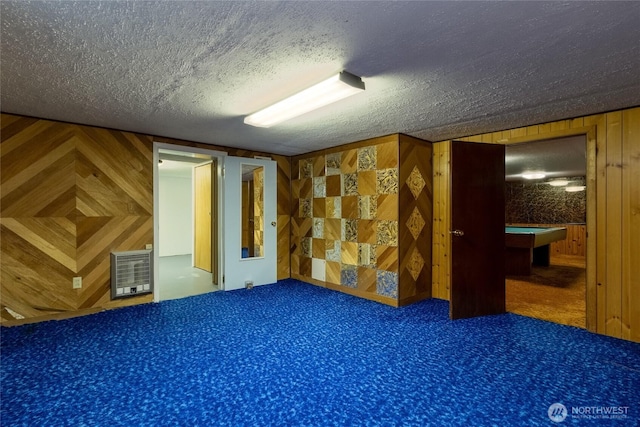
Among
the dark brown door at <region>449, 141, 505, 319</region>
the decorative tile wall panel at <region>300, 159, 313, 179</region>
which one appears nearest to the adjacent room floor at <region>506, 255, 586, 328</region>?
the dark brown door at <region>449, 141, 505, 319</region>

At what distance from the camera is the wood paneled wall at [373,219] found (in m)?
3.86

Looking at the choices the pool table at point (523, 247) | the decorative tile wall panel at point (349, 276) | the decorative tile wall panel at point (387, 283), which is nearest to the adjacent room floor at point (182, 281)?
the decorative tile wall panel at point (349, 276)

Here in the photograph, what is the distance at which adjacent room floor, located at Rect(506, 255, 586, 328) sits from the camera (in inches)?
137

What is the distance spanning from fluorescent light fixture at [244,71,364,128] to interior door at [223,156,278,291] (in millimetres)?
1751

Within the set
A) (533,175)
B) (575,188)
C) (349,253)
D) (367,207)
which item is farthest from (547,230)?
(349,253)

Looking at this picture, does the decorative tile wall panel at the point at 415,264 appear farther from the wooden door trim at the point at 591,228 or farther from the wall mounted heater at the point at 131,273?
the wall mounted heater at the point at 131,273

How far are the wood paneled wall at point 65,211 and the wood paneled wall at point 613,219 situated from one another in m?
5.12

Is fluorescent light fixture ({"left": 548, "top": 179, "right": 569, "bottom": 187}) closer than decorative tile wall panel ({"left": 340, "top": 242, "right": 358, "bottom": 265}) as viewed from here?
No

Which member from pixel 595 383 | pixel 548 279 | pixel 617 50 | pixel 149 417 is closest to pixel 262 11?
pixel 617 50

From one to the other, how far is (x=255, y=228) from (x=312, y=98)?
3202 millimetres

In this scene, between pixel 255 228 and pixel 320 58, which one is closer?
pixel 320 58

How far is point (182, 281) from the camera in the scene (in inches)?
201

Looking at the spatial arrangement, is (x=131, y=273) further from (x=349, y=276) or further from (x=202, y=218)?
(x=349, y=276)

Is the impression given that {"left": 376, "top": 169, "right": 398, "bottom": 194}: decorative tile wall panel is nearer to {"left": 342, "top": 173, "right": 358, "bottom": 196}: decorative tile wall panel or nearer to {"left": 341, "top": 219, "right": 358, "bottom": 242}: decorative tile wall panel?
{"left": 342, "top": 173, "right": 358, "bottom": 196}: decorative tile wall panel
